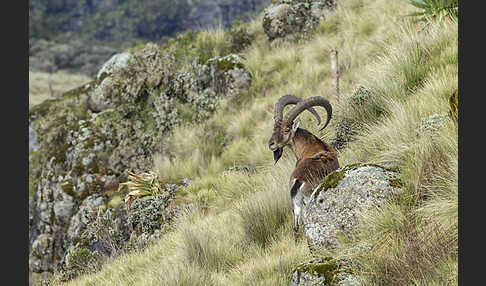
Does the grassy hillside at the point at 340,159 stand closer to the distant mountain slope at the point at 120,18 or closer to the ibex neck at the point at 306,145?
the ibex neck at the point at 306,145

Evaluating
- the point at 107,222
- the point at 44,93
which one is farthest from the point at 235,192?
the point at 44,93

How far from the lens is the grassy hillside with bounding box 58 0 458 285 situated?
3.02m

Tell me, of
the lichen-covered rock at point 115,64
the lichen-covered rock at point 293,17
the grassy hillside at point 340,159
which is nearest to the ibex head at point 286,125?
the grassy hillside at point 340,159

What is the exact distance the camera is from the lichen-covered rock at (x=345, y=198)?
3279 mm

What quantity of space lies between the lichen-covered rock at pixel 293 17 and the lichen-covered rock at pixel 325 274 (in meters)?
10.2

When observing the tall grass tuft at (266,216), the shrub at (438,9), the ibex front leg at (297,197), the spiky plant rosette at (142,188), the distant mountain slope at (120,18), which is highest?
the distant mountain slope at (120,18)

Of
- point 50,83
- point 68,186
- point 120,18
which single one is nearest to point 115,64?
point 68,186

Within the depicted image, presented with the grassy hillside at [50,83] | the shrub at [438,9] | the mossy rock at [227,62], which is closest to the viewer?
the shrub at [438,9]

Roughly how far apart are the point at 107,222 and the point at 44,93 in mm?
48427

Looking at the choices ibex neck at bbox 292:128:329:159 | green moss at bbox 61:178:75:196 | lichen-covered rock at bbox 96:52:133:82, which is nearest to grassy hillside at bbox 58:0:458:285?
ibex neck at bbox 292:128:329:159

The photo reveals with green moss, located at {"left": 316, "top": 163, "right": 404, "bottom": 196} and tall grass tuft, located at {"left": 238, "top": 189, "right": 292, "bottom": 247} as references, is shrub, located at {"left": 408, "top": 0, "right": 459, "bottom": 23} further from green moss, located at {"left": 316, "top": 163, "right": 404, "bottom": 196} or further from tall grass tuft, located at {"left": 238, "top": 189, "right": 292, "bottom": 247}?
green moss, located at {"left": 316, "top": 163, "right": 404, "bottom": 196}

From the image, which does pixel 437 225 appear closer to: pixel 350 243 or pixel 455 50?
pixel 350 243

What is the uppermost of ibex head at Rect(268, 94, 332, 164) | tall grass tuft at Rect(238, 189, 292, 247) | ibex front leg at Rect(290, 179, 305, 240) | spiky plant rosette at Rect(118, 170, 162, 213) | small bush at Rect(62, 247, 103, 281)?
ibex head at Rect(268, 94, 332, 164)

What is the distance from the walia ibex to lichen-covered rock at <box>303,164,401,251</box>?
42cm
